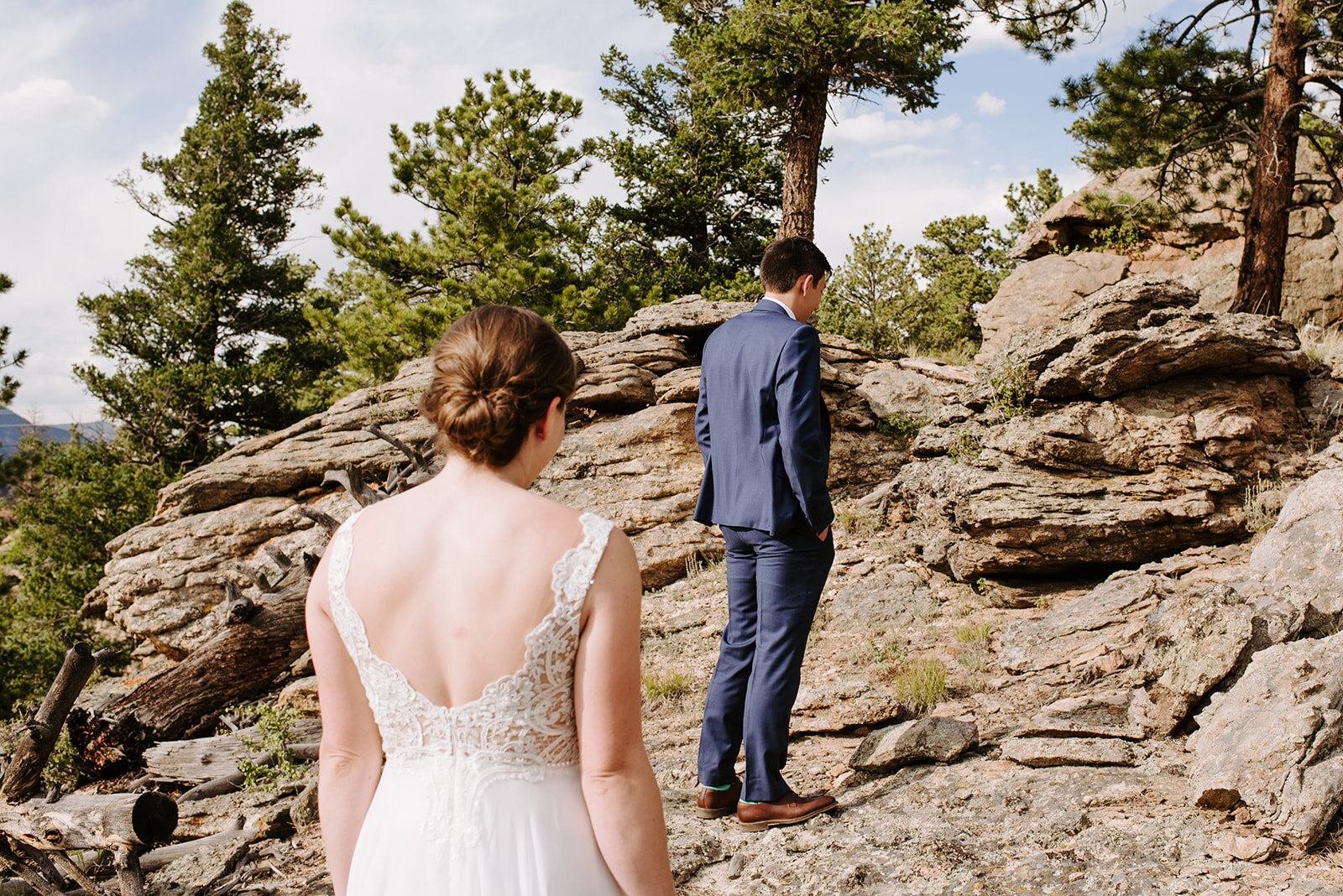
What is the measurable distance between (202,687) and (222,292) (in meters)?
20.8

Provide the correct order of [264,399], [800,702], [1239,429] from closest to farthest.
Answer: [800,702] → [1239,429] → [264,399]

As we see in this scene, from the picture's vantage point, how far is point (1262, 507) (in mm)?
6484

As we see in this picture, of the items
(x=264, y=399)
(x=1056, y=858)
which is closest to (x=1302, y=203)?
(x=1056, y=858)

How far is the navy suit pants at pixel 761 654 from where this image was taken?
358cm

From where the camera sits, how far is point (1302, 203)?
9578 mm

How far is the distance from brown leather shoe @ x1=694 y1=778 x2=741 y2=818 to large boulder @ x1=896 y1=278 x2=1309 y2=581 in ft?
12.2

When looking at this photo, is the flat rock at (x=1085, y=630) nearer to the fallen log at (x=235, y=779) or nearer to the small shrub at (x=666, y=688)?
the small shrub at (x=666, y=688)

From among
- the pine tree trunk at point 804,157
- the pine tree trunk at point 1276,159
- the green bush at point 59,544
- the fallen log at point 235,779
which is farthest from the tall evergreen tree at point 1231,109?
the green bush at point 59,544

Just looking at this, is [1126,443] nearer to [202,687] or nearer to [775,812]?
[775,812]

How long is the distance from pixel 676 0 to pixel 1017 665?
581 inches

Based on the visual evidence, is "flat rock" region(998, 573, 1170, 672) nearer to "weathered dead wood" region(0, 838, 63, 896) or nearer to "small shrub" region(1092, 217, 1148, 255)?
"weathered dead wood" region(0, 838, 63, 896)

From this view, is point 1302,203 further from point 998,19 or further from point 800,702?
point 800,702

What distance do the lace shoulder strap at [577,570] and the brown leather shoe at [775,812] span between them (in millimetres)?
2607

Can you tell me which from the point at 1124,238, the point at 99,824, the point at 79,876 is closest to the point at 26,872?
the point at 79,876
